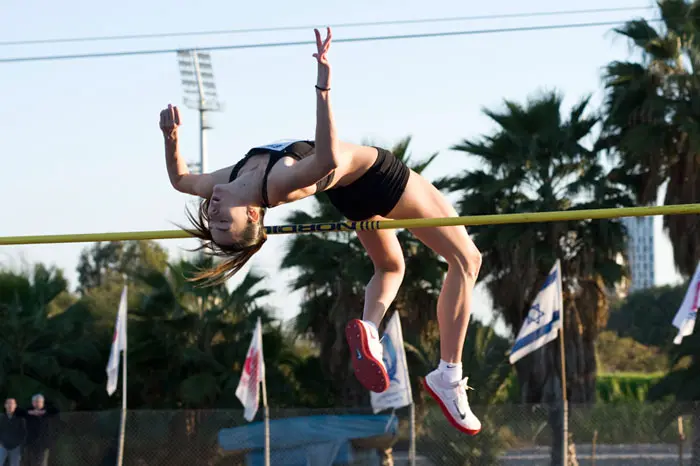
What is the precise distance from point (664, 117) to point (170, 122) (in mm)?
12192

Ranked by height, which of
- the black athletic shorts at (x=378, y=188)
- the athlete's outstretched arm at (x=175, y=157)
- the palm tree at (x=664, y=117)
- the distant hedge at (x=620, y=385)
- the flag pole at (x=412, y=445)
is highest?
the palm tree at (x=664, y=117)

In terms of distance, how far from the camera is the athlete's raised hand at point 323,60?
165 inches

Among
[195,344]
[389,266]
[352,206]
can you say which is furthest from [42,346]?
[352,206]

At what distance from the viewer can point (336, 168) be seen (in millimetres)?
4336

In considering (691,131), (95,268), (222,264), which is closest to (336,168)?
(222,264)

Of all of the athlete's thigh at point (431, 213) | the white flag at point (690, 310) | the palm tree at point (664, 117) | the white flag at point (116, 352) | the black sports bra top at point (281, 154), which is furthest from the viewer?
the palm tree at point (664, 117)

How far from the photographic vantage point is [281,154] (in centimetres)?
452

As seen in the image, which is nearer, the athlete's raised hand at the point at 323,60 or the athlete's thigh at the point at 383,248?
the athlete's raised hand at the point at 323,60

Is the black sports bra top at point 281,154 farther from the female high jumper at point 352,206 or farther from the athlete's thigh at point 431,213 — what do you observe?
the athlete's thigh at point 431,213

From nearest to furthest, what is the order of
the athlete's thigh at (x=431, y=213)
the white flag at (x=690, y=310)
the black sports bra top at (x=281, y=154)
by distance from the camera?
1. the black sports bra top at (x=281, y=154)
2. the athlete's thigh at (x=431, y=213)
3. the white flag at (x=690, y=310)

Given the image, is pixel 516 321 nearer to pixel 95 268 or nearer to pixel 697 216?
pixel 697 216

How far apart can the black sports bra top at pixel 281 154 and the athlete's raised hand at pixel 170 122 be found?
0.41 m

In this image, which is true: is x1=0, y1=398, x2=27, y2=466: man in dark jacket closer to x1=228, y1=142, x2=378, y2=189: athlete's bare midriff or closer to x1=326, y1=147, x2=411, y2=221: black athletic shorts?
x1=326, y1=147, x2=411, y2=221: black athletic shorts

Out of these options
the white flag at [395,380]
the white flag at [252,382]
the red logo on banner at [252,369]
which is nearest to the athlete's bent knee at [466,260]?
the white flag at [395,380]
